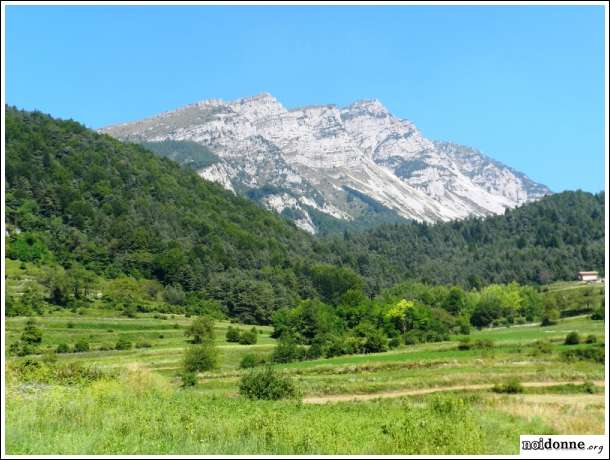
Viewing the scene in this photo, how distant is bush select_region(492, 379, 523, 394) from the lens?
158ft

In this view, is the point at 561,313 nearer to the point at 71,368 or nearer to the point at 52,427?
the point at 71,368

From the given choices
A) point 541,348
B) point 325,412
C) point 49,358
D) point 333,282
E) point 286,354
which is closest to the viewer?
point 325,412

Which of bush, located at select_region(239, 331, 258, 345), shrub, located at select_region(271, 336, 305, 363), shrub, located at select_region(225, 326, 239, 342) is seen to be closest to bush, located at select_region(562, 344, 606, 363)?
shrub, located at select_region(271, 336, 305, 363)

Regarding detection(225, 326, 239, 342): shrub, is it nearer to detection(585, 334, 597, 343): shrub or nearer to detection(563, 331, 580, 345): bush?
detection(563, 331, 580, 345): bush

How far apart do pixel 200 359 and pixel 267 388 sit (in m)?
26.6

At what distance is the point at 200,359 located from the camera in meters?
68.4

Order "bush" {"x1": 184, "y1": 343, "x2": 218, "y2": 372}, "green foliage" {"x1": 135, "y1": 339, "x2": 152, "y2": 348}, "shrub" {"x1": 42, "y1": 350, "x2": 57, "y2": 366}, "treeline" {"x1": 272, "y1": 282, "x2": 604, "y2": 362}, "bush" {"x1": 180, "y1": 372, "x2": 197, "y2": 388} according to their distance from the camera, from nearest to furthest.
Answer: "shrub" {"x1": 42, "y1": 350, "x2": 57, "y2": 366}, "bush" {"x1": 180, "y1": 372, "x2": 197, "y2": 388}, "bush" {"x1": 184, "y1": 343, "x2": 218, "y2": 372}, "green foliage" {"x1": 135, "y1": 339, "x2": 152, "y2": 348}, "treeline" {"x1": 272, "y1": 282, "x2": 604, "y2": 362}

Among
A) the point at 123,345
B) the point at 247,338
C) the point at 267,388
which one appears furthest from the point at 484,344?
the point at 123,345

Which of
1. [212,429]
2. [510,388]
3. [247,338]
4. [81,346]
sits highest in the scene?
[212,429]

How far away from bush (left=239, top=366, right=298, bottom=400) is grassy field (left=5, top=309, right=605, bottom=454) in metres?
2.83

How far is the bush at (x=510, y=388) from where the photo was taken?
48.0 metres

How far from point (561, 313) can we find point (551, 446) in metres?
121

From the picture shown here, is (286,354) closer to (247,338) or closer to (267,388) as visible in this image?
(247,338)

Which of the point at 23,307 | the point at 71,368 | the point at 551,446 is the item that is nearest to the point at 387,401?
the point at 71,368
